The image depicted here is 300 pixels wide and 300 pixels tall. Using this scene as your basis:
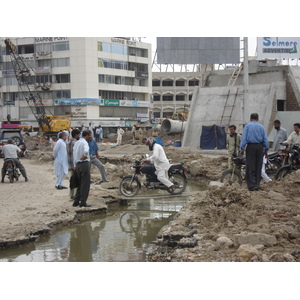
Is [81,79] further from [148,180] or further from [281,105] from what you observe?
[148,180]

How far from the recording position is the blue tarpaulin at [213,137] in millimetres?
23781

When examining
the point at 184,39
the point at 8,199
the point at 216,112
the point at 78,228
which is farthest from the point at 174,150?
the point at 78,228

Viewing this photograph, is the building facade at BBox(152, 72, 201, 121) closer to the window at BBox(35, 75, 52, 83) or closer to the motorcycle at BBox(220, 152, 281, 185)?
the window at BBox(35, 75, 52, 83)

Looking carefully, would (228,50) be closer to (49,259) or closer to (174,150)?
(174,150)

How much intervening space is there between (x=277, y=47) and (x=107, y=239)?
3041 cm

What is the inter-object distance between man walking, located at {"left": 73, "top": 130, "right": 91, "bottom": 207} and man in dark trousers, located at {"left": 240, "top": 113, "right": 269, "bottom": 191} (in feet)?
10.7

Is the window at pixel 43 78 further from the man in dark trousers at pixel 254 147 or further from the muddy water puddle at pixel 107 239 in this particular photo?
the man in dark trousers at pixel 254 147

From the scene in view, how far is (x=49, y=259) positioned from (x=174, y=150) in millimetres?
17083

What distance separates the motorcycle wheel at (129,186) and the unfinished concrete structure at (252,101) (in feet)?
44.6

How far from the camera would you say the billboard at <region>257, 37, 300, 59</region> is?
33588 mm

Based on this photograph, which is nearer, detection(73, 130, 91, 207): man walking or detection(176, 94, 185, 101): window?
detection(73, 130, 91, 207): man walking

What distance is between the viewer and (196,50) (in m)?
31.2

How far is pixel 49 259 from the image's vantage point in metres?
6.09

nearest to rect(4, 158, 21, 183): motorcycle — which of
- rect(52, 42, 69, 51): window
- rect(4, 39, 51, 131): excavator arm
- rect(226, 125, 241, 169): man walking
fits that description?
rect(226, 125, 241, 169): man walking
